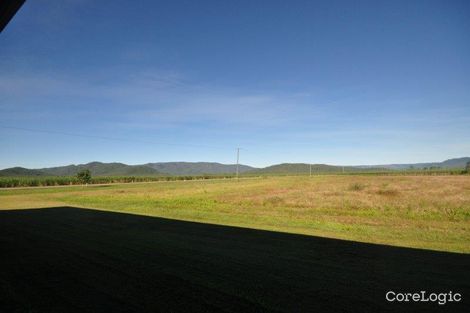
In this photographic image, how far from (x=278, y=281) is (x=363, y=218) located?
444 inches

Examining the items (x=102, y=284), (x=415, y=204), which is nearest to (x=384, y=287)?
(x=102, y=284)

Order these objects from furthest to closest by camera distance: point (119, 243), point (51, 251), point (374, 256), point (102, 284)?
1. point (119, 243)
2. point (51, 251)
3. point (374, 256)
4. point (102, 284)

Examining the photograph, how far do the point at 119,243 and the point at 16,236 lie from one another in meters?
4.76

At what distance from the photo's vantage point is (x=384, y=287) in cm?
650

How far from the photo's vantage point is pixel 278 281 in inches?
273

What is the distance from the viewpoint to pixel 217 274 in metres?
7.45

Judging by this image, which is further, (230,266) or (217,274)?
(230,266)

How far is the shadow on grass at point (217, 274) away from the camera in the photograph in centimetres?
575

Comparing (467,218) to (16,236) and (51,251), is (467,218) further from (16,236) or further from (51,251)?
(16,236)

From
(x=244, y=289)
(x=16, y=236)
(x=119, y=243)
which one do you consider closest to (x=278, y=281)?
(x=244, y=289)

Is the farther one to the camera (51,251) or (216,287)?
(51,251)

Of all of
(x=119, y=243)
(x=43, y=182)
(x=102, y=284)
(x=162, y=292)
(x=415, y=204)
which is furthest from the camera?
(x=43, y=182)

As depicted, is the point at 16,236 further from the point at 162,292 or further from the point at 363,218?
the point at 363,218

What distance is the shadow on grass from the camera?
18.9 ft
